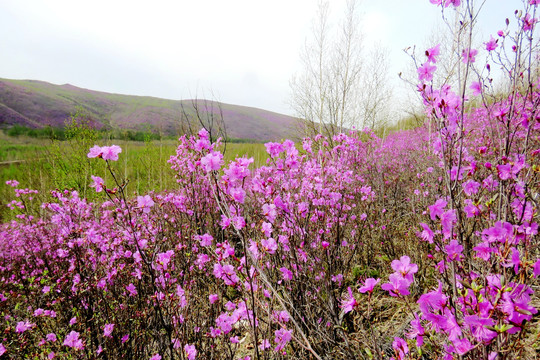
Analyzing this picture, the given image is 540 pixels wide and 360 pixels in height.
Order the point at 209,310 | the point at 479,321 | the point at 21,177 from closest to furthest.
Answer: the point at 479,321 < the point at 209,310 < the point at 21,177

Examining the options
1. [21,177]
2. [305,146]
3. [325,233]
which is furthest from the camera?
[21,177]

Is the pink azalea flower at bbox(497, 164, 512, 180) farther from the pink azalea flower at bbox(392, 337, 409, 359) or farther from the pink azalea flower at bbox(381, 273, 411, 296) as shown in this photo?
the pink azalea flower at bbox(392, 337, 409, 359)

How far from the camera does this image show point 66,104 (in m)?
30.8

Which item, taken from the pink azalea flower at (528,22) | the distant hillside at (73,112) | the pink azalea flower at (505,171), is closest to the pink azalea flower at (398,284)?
the pink azalea flower at (505,171)

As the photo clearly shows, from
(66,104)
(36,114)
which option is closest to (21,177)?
(36,114)

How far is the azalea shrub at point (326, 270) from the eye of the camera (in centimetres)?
99

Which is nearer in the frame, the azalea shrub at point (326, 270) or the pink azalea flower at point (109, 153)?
the azalea shrub at point (326, 270)

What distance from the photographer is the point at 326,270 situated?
2.31 meters

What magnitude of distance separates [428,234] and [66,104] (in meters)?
39.6

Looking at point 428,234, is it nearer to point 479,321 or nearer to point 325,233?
point 479,321

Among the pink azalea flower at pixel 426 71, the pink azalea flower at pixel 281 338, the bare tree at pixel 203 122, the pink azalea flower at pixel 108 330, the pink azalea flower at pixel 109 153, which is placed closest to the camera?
the pink azalea flower at pixel 426 71

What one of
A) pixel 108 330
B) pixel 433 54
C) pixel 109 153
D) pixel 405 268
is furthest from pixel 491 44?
pixel 108 330

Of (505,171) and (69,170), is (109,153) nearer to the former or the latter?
(505,171)

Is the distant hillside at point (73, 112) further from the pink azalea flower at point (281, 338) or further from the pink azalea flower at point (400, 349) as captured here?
the pink azalea flower at point (400, 349)
